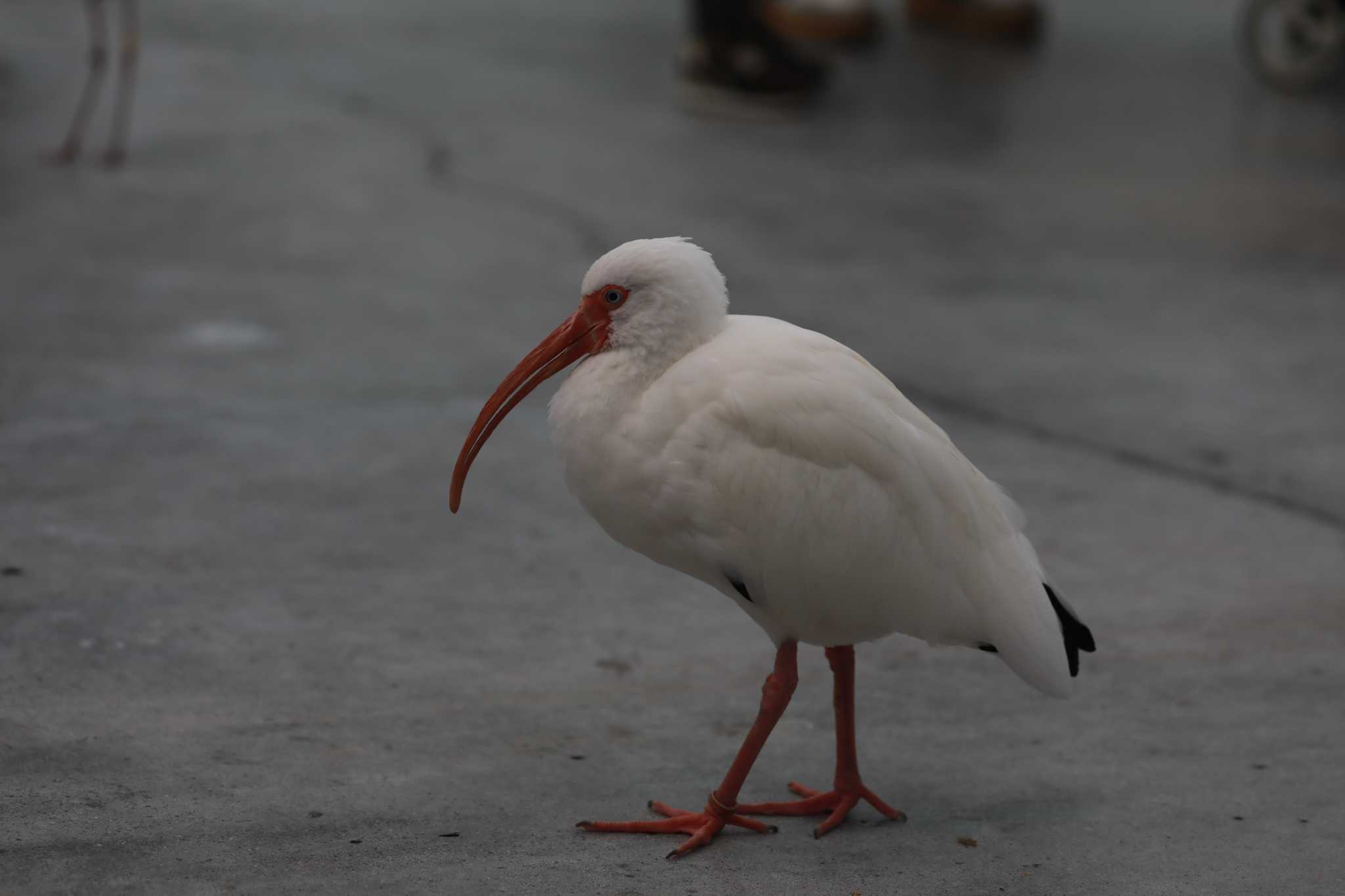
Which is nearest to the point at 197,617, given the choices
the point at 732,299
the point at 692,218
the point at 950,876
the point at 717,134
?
the point at 950,876

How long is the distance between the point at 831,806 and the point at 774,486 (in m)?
0.77

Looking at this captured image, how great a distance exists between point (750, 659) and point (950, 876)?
1057mm

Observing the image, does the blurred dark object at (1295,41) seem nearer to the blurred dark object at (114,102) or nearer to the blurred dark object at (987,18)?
the blurred dark object at (987,18)

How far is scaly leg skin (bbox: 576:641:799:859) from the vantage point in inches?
119

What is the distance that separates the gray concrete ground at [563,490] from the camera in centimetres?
303

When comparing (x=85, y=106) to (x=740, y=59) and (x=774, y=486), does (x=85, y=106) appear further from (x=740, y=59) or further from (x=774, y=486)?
(x=774, y=486)

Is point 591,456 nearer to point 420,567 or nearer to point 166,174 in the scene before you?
point 420,567

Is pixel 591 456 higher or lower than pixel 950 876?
higher

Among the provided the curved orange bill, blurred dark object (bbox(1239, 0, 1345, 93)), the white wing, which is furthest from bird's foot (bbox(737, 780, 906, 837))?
blurred dark object (bbox(1239, 0, 1345, 93))

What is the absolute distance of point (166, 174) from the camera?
793cm

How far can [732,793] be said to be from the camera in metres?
3.04

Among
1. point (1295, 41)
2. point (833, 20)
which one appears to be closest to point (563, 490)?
point (833, 20)

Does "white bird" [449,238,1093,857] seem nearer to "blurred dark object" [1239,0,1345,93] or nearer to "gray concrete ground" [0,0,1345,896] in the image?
"gray concrete ground" [0,0,1345,896]

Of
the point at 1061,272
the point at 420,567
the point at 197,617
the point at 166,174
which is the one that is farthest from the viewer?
the point at 166,174
